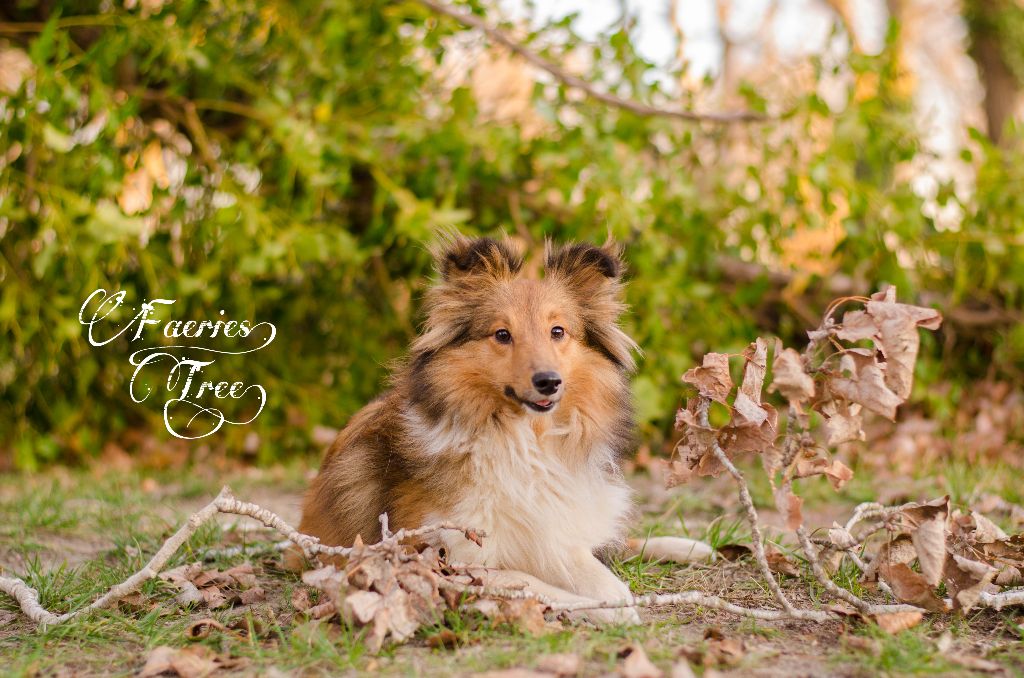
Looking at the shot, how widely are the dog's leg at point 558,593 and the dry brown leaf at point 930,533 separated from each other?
3.00 feet

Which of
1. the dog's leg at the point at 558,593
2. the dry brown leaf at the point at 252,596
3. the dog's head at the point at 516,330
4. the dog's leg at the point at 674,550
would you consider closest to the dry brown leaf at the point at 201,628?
the dry brown leaf at the point at 252,596

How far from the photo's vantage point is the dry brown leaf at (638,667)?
229cm

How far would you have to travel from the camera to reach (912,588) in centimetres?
290

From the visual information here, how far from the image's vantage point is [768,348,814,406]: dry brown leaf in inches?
105

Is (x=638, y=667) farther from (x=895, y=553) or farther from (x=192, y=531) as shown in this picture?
(x=192, y=531)

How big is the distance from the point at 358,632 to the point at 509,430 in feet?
3.09

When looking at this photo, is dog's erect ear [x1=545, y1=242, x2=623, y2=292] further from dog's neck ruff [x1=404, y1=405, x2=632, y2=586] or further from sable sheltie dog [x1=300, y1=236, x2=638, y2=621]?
dog's neck ruff [x1=404, y1=405, x2=632, y2=586]

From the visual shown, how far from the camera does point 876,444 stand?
6516 millimetres

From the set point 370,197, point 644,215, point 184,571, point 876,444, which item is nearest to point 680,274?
point 644,215

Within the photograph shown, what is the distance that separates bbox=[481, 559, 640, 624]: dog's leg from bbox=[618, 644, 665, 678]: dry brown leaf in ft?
1.22

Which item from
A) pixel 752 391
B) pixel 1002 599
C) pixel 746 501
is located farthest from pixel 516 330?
pixel 1002 599

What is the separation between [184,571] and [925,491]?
3922mm

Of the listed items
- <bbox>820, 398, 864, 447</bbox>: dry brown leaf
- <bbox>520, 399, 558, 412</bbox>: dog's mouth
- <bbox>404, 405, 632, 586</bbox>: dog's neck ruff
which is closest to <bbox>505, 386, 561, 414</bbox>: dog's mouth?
<bbox>520, 399, 558, 412</bbox>: dog's mouth

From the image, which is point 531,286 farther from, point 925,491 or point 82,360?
point 82,360
